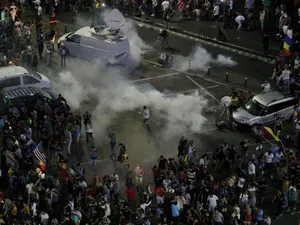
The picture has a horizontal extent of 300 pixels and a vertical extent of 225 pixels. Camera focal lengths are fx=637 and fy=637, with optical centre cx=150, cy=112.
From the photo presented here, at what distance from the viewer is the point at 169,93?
112 ft

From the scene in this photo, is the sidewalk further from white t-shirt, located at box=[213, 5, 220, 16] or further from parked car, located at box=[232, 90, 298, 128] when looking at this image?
parked car, located at box=[232, 90, 298, 128]

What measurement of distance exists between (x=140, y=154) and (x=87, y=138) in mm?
2610

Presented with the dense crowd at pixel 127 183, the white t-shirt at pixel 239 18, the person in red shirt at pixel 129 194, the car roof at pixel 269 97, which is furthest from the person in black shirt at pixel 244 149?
the white t-shirt at pixel 239 18

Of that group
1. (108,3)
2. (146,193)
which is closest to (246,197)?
(146,193)

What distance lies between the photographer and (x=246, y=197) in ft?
80.8

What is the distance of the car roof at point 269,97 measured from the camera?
101 feet

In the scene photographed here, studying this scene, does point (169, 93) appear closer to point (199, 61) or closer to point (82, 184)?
point (199, 61)

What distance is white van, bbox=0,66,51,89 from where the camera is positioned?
1207 inches

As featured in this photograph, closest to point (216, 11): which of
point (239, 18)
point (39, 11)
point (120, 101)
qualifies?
point (239, 18)

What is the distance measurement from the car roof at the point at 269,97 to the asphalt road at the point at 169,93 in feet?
5.98

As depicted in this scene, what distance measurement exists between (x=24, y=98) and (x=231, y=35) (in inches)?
671

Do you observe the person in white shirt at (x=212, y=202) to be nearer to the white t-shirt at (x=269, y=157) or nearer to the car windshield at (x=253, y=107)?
the white t-shirt at (x=269, y=157)

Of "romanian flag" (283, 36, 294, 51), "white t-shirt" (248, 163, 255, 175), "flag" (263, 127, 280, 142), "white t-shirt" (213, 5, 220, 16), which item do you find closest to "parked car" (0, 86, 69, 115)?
"white t-shirt" (248, 163, 255, 175)

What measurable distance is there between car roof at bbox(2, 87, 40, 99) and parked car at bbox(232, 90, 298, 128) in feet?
31.7
